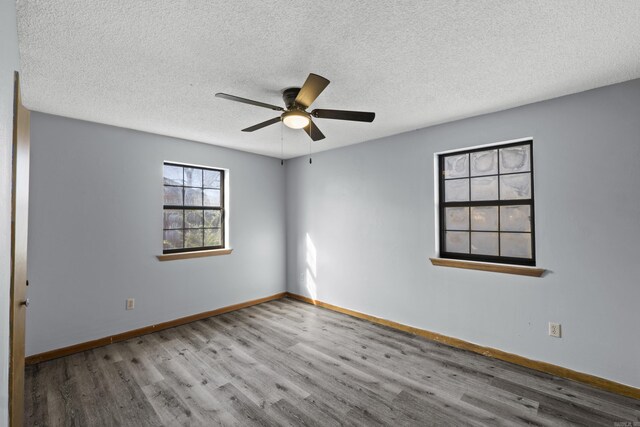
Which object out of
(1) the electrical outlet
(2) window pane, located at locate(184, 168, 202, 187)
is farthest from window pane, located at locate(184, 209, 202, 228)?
(1) the electrical outlet

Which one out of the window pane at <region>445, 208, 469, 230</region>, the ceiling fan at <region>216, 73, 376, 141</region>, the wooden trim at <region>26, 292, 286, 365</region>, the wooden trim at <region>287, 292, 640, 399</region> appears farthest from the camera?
the window pane at <region>445, 208, 469, 230</region>

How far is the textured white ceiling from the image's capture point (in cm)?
153

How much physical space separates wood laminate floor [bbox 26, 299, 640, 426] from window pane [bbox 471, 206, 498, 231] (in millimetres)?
1326

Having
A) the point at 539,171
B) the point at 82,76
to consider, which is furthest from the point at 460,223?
the point at 82,76

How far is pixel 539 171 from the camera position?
272 cm

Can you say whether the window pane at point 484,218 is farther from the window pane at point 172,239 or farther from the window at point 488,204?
the window pane at point 172,239

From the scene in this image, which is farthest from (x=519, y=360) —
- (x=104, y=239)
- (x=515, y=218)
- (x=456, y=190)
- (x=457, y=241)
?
(x=104, y=239)

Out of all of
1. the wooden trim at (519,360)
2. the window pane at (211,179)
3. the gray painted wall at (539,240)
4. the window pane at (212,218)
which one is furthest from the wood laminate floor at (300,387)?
the window pane at (211,179)

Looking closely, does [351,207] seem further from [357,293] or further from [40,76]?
[40,76]

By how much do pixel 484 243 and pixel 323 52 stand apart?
8.38 feet

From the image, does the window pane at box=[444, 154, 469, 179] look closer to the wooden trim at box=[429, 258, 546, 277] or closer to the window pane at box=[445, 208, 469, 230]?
the window pane at box=[445, 208, 469, 230]

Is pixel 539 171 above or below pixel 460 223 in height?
above

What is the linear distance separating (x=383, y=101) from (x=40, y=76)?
2719mm

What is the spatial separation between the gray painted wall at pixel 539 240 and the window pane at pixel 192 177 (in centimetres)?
207
